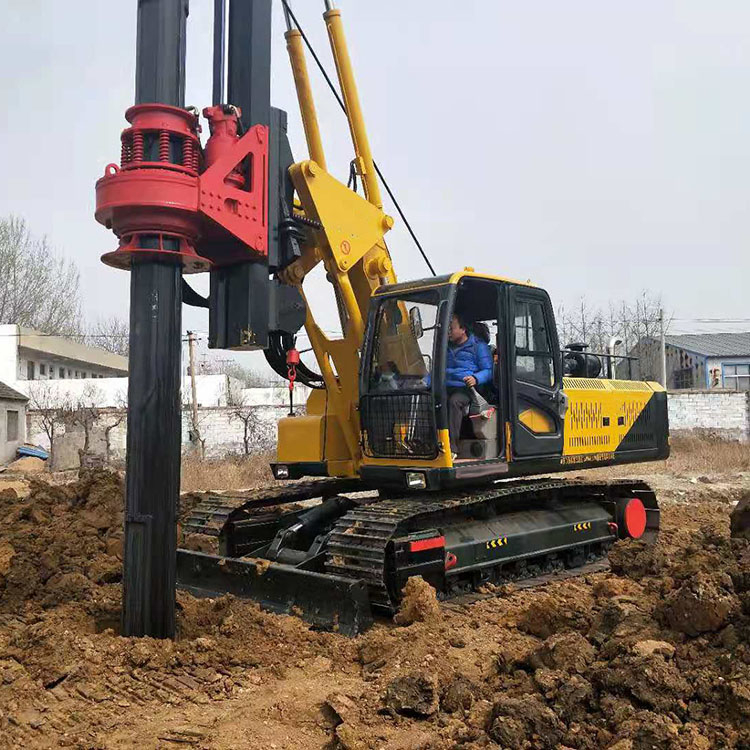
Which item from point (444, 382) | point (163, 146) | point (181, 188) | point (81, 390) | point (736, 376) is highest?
point (736, 376)

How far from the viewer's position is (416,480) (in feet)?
20.4

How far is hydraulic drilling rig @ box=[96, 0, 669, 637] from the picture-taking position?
4277 mm

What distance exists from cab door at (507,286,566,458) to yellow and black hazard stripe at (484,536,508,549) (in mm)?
732

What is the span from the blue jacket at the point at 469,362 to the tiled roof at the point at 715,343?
4033 cm

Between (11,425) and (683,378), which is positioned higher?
(683,378)

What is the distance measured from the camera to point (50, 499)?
337 inches

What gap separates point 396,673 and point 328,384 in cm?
295

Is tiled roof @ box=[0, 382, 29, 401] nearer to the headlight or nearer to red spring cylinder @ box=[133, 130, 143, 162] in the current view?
the headlight

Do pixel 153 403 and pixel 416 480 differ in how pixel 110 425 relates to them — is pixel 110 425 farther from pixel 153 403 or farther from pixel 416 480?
pixel 153 403

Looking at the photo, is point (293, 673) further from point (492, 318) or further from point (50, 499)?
point (50, 499)

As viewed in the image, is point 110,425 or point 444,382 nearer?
point 444,382

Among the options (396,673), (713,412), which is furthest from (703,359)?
(396,673)

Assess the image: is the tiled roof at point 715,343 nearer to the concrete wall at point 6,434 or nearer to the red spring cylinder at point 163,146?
the concrete wall at point 6,434

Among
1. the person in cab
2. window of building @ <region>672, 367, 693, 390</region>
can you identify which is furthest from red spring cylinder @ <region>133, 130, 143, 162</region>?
window of building @ <region>672, 367, 693, 390</region>
